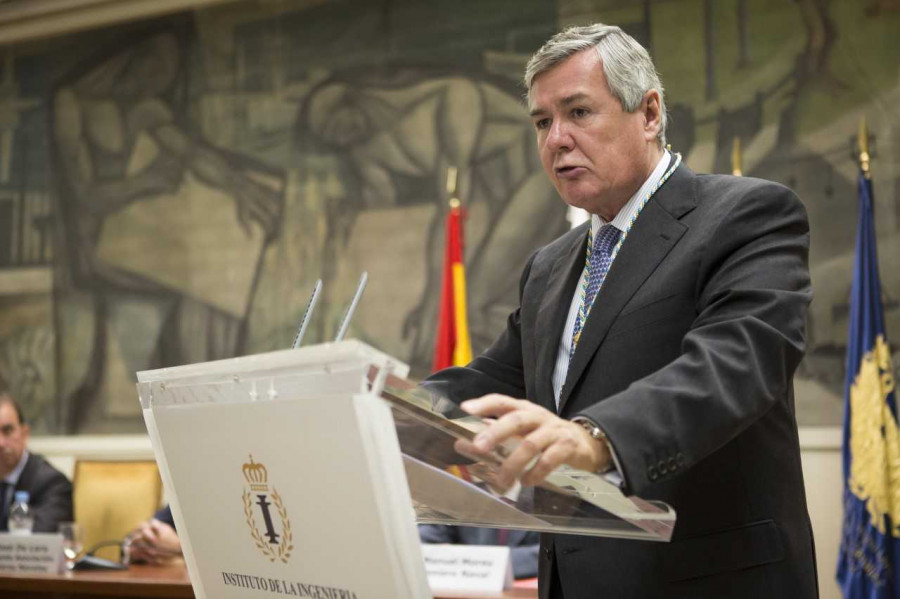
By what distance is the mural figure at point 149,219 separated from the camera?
314 inches

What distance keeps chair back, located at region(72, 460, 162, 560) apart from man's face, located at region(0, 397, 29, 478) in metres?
0.64

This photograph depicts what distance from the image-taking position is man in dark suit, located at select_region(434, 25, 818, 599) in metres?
1.51

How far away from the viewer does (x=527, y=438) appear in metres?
1.35

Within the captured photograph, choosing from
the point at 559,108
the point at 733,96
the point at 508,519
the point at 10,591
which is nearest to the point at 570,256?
the point at 559,108

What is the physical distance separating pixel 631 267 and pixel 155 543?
3.76 meters

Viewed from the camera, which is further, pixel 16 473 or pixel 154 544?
pixel 16 473

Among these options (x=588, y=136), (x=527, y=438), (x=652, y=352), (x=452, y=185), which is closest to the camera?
(x=527, y=438)

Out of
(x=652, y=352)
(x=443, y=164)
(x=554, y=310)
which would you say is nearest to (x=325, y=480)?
(x=652, y=352)

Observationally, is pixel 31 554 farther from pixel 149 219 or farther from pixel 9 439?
pixel 149 219

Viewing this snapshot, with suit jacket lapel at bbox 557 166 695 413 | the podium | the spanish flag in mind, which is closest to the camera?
the podium

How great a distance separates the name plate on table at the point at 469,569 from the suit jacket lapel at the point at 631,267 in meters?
2.12

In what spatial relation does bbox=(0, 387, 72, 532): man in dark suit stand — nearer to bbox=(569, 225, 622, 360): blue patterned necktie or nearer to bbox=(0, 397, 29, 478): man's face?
bbox=(0, 397, 29, 478): man's face

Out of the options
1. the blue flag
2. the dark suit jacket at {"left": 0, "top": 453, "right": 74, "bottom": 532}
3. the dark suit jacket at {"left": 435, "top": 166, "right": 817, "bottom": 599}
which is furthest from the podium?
the dark suit jacket at {"left": 0, "top": 453, "right": 74, "bottom": 532}

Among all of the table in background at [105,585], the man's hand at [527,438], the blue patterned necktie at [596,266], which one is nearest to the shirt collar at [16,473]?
the table in background at [105,585]
